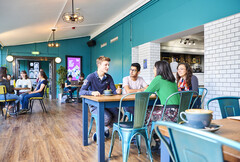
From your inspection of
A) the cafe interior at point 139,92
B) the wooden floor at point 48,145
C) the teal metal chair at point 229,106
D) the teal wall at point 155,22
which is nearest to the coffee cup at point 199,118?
the cafe interior at point 139,92

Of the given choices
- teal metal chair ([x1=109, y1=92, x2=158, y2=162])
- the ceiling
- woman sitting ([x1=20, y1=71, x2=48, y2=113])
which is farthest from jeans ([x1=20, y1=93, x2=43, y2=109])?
teal metal chair ([x1=109, y1=92, x2=158, y2=162])

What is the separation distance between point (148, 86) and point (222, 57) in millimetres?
2178

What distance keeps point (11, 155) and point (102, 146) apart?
4.25ft

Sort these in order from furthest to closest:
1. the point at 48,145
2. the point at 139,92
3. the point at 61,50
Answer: the point at 61,50 < the point at 48,145 < the point at 139,92

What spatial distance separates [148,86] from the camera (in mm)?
2510

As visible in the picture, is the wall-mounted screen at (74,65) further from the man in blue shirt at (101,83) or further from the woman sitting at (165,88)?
the woman sitting at (165,88)

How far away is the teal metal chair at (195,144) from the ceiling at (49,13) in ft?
17.5

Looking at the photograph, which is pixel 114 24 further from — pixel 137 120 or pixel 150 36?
pixel 137 120

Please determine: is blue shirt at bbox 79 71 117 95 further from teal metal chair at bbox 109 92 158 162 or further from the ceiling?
the ceiling

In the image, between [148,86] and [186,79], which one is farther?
[186,79]

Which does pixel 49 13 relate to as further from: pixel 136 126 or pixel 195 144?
pixel 195 144

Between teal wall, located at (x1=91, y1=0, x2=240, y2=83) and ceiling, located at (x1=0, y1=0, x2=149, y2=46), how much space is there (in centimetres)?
40

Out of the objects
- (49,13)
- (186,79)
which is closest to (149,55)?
(186,79)

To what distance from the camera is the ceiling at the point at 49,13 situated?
5410mm
